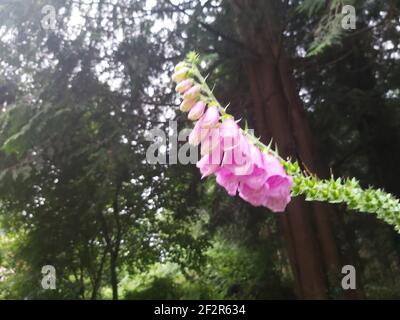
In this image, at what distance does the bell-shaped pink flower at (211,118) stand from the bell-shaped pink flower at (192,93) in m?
0.06

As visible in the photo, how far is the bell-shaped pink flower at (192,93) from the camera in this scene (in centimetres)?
131

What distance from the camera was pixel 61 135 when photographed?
5465 millimetres

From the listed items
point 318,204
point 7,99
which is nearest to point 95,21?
point 7,99

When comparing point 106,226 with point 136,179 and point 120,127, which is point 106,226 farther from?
point 120,127

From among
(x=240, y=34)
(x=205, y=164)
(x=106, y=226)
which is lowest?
(x=205, y=164)

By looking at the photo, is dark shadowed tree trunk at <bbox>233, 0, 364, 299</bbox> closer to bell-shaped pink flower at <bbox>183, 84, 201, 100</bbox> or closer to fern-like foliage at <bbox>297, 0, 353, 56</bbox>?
fern-like foliage at <bbox>297, 0, 353, 56</bbox>

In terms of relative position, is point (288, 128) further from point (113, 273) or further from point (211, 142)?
point (211, 142)

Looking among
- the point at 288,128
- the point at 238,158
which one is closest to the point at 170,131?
the point at 288,128

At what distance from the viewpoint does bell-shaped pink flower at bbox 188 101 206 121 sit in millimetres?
1290

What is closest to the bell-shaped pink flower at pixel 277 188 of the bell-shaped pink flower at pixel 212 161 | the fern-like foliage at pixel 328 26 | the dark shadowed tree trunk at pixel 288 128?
the bell-shaped pink flower at pixel 212 161

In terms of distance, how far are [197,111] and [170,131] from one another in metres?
4.79

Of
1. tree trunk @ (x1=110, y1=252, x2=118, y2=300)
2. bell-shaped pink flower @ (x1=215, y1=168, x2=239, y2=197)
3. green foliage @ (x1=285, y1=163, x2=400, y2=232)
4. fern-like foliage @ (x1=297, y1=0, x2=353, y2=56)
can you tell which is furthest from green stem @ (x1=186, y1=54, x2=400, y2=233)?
tree trunk @ (x1=110, y1=252, x2=118, y2=300)

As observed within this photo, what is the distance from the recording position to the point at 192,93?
4.31ft
